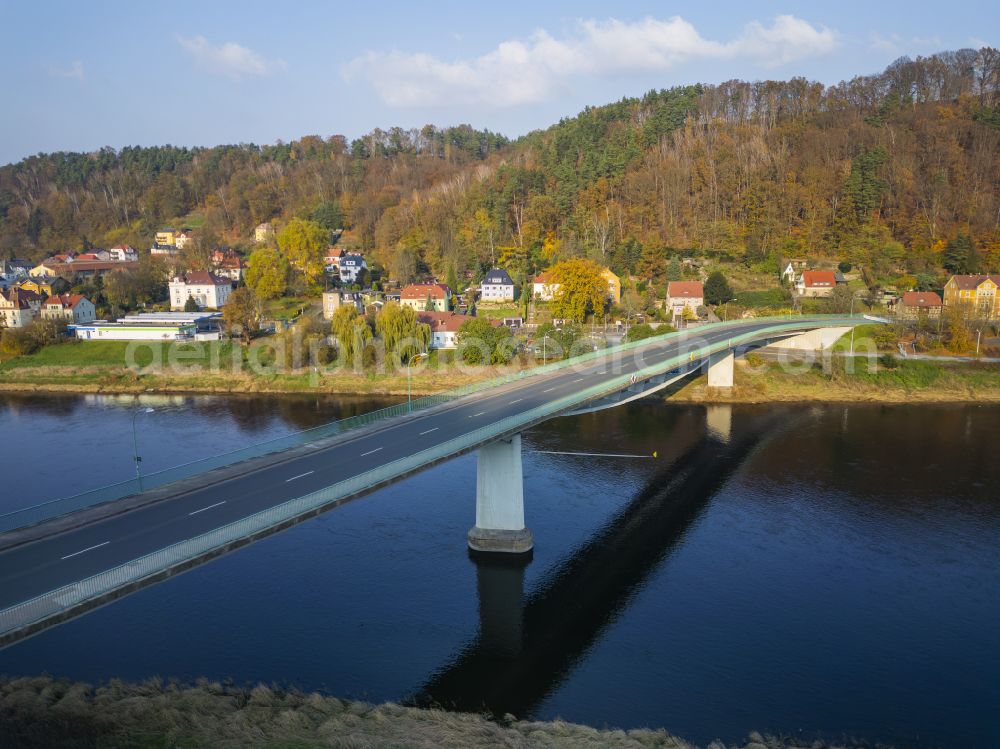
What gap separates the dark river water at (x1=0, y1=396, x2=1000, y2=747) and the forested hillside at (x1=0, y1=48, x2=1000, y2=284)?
44763 mm

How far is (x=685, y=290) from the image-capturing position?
224 ft

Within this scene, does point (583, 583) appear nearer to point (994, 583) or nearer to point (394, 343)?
point (994, 583)

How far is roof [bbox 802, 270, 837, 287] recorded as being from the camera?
70062mm

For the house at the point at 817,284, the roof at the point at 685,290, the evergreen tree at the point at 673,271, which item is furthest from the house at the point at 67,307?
the house at the point at 817,284

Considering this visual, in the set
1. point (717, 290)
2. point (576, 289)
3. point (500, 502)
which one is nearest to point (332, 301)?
point (576, 289)

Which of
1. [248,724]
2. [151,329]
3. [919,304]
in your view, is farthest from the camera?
[151,329]

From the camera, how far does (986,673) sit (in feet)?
63.3

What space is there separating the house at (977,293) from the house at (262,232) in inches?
3285

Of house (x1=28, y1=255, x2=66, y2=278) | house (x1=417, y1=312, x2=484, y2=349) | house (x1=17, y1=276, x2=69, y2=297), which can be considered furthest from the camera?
house (x1=28, y1=255, x2=66, y2=278)

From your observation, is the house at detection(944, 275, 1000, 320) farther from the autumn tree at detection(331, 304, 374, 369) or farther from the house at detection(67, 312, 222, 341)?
the house at detection(67, 312, 222, 341)

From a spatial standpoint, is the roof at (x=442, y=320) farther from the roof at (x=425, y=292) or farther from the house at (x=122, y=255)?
the house at (x=122, y=255)

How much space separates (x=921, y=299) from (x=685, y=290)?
800 inches

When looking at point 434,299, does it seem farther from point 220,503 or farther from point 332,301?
point 220,503

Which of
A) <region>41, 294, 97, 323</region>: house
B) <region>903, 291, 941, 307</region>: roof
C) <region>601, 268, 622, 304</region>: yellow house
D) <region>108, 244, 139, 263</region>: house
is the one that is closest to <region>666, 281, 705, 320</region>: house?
<region>601, 268, 622, 304</region>: yellow house
